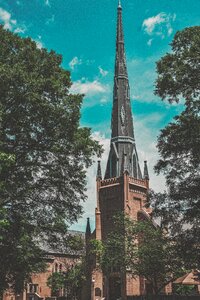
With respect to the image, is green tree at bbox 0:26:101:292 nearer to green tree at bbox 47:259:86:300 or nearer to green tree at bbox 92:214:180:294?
green tree at bbox 92:214:180:294

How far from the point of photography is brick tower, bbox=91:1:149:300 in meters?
55.8

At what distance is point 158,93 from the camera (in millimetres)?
19359

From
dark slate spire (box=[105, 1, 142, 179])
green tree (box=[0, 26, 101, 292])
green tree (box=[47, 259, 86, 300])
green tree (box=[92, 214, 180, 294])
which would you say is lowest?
green tree (box=[47, 259, 86, 300])

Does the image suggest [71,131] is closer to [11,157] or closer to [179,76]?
[11,157]

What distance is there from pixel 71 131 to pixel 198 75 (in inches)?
262

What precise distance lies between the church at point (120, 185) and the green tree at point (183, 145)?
34505mm

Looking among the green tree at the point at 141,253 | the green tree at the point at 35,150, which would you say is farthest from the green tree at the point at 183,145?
the green tree at the point at 141,253

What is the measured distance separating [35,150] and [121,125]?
143 ft

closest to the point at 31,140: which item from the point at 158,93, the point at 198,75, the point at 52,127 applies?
Result: the point at 52,127

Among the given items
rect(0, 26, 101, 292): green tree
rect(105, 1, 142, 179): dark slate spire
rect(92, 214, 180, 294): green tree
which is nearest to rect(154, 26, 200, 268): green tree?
rect(0, 26, 101, 292): green tree

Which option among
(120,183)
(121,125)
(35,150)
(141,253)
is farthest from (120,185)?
(35,150)

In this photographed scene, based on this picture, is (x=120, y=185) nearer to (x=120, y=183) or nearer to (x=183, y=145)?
(x=120, y=183)

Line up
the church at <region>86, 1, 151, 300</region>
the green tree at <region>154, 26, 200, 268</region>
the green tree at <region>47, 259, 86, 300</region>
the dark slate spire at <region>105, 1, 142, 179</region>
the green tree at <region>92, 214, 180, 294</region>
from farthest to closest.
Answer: the dark slate spire at <region>105, 1, 142, 179</region>
the church at <region>86, 1, 151, 300</region>
the green tree at <region>47, 259, 86, 300</region>
the green tree at <region>92, 214, 180, 294</region>
the green tree at <region>154, 26, 200, 268</region>

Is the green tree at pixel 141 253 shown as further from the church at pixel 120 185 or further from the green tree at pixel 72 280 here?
the church at pixel 120 185
